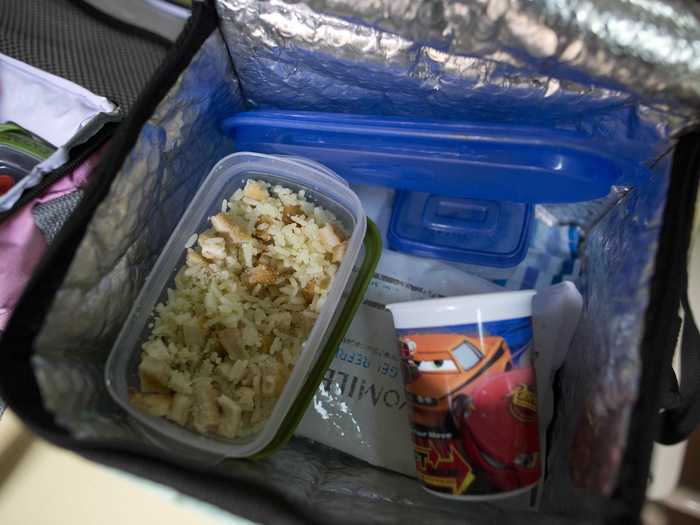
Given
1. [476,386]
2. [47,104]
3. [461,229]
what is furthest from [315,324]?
[47,104]

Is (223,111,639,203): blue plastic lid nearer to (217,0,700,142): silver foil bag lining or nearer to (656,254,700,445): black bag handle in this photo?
(217,0,700,142): silver foil bag lining

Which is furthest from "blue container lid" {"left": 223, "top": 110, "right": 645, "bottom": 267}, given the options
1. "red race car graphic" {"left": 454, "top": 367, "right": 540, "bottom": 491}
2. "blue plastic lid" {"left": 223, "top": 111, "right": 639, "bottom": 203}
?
"red race car graphic" {"left": 454, "top": 367, "right": 540, "bottom": 491}

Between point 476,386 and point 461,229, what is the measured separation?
31 centimetres

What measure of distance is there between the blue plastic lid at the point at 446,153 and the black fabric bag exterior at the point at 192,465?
10 centimetres

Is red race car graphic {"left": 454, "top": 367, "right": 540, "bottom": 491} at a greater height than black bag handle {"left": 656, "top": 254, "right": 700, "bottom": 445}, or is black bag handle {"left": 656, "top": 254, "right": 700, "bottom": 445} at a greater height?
black bag handle {"left": 656, "top": 254, "right": 700, "bottom": 445}

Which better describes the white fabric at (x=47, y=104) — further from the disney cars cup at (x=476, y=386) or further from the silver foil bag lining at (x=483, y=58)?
the disney cars cup at (x=476, y=386)

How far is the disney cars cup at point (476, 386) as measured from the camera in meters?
0.53

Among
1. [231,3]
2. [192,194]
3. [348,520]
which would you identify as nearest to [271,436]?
[348,520]

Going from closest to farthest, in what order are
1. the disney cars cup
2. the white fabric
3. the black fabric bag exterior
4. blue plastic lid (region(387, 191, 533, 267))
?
1. the black fabric bag exterior
2. the disney cars cup
3. the white fabric
4. blue plastic lid (region(387, 191, 533, 267))

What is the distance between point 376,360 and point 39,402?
0.39 meters

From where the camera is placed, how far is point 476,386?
1.75 feet

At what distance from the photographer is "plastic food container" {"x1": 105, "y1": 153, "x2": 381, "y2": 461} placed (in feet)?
1.82

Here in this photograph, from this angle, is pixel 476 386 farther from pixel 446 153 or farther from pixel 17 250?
pixel 17 250

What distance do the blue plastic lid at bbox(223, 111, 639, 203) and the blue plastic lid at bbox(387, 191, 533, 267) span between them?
0.09 metres
